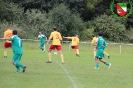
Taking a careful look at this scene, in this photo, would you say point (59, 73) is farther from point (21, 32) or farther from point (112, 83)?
point (21, 32)

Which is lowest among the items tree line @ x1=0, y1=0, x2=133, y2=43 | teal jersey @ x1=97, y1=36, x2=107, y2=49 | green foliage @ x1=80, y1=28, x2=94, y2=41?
green foliage @ x1=80, y1=28, x2=94, y2=41

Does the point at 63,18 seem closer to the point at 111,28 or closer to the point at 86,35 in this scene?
the point at 86,35

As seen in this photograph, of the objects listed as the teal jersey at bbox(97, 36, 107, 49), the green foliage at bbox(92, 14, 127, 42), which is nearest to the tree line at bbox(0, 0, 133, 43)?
the green foliage at bbox(92, 14, 127, 42)

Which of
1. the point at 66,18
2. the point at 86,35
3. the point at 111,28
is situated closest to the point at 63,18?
the point at 66,18

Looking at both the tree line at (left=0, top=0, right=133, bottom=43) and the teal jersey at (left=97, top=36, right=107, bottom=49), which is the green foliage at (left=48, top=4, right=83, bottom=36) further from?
the teal jersey at (left=97, top=36, right=107, bottom=49)

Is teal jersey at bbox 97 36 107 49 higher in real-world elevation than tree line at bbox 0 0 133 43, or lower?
lower

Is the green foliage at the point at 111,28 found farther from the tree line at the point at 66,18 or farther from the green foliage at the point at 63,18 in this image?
the green foliage at the point at 63,18

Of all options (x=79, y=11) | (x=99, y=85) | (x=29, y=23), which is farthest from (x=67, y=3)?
(x=99, y=85)

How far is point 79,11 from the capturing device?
2447 inches

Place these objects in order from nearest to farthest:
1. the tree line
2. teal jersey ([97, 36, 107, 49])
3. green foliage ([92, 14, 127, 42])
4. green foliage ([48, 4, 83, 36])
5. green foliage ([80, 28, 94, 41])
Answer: teal jersey ([97, 36, 107, 49])
the tree line
green foliage ([48, 4, 83, 36])
green foliage ([80, 28, 94, 41])
green foliage ([92, 14, 127, 42])

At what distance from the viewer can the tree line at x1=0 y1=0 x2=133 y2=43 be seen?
181 feet

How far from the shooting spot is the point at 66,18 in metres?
56.0

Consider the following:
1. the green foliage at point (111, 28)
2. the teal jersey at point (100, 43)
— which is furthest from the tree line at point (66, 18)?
the teal jersey at point (100, 43)

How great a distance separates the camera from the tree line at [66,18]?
181ft
